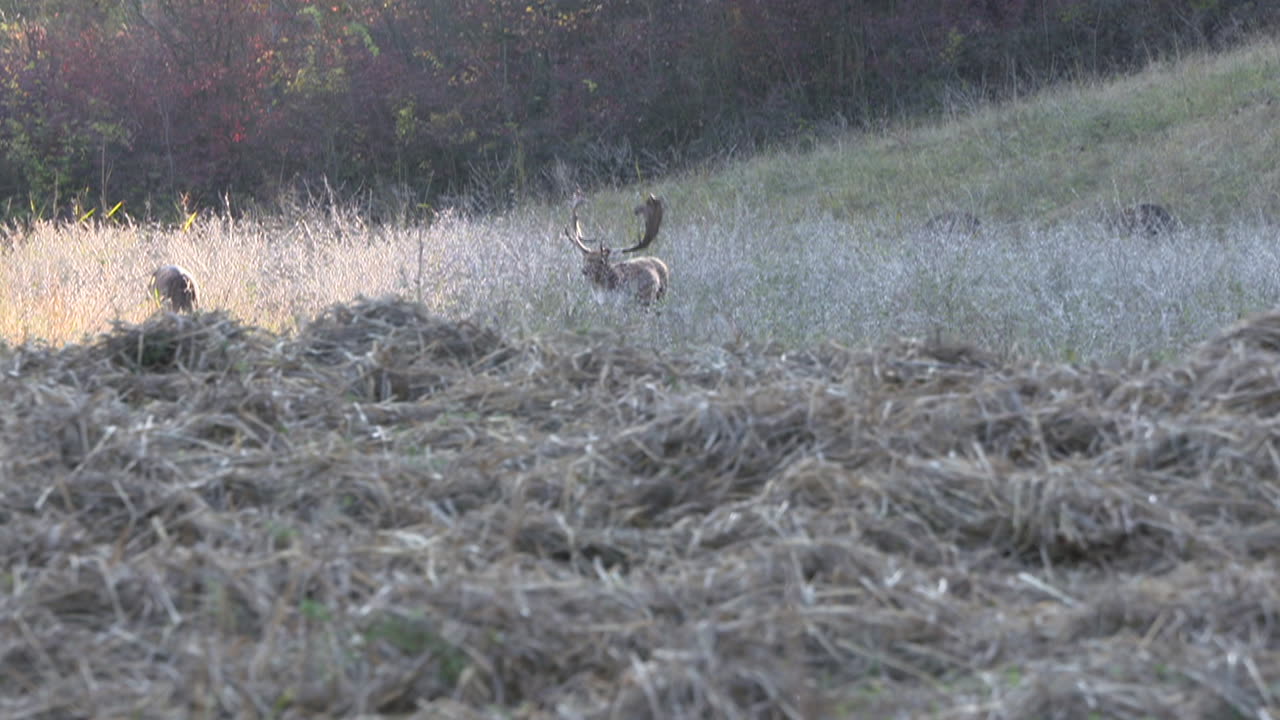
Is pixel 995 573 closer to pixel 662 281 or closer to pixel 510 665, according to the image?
pixel 510 665

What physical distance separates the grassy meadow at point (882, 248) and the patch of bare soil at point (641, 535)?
3.62 feet

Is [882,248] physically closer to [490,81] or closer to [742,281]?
[742,281]

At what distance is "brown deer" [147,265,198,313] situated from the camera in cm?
902

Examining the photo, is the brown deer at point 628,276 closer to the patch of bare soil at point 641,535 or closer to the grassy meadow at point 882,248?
the grassy meadow at point 882,248

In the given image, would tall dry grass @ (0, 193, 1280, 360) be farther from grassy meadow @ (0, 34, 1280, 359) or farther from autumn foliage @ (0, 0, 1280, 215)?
autumn foliage @ (0, 0, 1280, 215)

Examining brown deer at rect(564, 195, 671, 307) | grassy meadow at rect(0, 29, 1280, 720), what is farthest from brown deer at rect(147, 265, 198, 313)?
grassy meadow at rect(0, 29, 1280, 720)

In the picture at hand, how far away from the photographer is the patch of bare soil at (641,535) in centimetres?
270

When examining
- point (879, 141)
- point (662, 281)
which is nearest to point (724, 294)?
point (662, 281)

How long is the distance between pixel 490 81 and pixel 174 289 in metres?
14.5

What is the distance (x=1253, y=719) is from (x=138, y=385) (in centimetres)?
375

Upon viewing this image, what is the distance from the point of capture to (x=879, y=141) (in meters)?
19.8

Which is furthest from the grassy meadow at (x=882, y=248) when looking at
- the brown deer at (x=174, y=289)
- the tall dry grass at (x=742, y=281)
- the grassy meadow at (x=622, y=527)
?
the grassy meadow at (x=622, y=527)

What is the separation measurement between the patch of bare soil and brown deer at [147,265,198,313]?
13.5 ft

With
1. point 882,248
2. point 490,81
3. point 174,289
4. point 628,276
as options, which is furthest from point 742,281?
point 490,81
